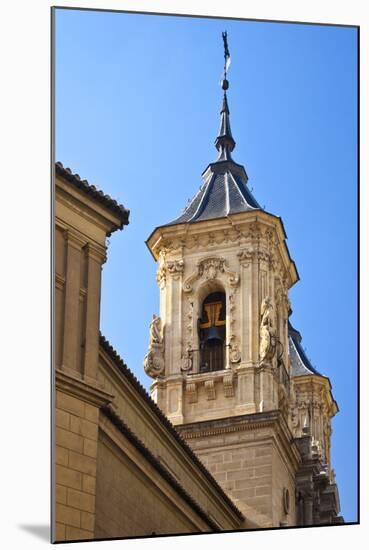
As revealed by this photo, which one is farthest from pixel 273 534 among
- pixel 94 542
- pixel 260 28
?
pixel 260 28

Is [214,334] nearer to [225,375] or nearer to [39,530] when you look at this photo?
[225,375]

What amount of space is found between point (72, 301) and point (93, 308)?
405 millimetres

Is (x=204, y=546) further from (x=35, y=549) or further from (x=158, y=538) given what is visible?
(x=35, y=549)

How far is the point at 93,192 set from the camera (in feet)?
54.1

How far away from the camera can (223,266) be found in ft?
90.0

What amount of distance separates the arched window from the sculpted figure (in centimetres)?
75

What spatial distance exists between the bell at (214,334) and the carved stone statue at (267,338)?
2.72 feet

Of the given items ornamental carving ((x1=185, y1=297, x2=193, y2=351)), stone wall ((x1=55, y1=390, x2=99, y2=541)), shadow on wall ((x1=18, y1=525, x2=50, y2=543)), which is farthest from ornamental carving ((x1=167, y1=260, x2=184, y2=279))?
shadow on wall ((x1=18, y1=525, x2=50, y2=543))

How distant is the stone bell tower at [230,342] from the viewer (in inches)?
1006

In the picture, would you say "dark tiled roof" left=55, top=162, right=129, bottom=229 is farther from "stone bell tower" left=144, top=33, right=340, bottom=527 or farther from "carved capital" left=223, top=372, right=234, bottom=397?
"carved capital" left=223, top=372, right=234, bottom=397

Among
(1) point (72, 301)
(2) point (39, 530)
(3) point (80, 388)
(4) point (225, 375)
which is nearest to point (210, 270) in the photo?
(4) point (225, 375)

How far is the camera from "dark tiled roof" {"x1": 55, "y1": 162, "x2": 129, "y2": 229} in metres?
15.8

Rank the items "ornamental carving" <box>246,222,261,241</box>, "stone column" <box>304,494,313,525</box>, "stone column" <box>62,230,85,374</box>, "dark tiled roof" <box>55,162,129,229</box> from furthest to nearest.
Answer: "ornamental carving" <box>246,222,261,241</box> < "stone column" <box>304,494,313,525</box> < "dark tiled roof" <box>55,162,129,229</box> < "stone column" <box>62,230,85,374</box>

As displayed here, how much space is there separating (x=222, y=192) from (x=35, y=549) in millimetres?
13001
